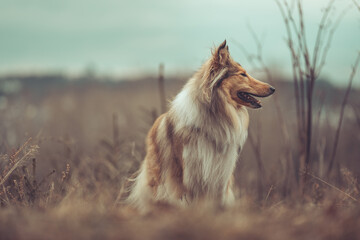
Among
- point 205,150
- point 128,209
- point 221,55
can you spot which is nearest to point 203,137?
point 205,150

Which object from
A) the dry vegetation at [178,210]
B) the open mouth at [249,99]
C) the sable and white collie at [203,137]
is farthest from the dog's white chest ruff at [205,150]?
the dry vegetation at [178,210]

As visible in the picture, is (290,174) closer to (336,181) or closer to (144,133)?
(336,181)

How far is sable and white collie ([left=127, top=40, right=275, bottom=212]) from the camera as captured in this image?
155 inches

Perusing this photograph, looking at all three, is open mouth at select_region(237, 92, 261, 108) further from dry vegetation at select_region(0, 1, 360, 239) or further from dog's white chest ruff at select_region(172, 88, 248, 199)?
dry vegetation at select_region(0, 1, 360, 239)

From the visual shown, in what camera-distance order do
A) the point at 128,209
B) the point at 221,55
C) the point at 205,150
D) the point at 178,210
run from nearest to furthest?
the point at 178,210 → the point at 128,209 → the point at 205,150 → the point at 221,55

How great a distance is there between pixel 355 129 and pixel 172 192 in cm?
544

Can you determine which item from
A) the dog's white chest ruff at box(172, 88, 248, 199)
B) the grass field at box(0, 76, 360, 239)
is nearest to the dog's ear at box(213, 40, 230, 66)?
the dog's white chest ruff at box(172, 88, 248, 199)

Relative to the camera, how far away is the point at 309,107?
4746 mm

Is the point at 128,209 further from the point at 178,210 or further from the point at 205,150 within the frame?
the point at 205,150

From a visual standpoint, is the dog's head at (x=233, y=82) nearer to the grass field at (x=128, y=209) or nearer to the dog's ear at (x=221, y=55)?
the dog's ear at (x=221, y=55)

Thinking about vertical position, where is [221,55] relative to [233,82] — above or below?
above

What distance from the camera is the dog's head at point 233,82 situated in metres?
→ 4.10

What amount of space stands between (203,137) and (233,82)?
752 millimetres

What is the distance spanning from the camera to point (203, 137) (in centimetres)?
394
